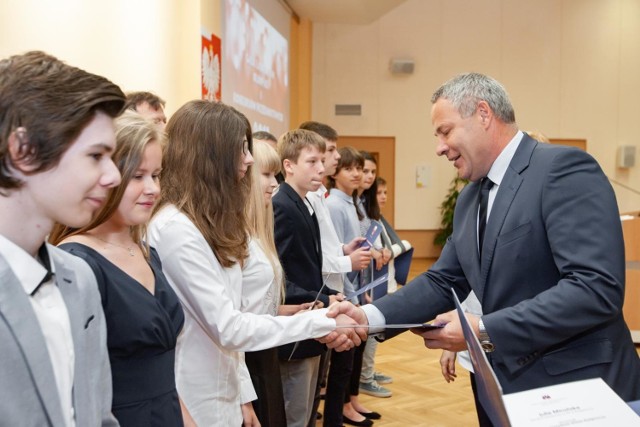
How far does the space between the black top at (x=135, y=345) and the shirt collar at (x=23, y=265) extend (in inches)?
16.8

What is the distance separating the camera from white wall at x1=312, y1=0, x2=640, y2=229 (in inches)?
470

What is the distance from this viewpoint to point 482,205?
218cm

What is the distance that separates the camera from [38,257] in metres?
1.18

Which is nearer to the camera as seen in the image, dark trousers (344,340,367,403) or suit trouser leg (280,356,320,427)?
suit trouser leg (280,356,320,427)

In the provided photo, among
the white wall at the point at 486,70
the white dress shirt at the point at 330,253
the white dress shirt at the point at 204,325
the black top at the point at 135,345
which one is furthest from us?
the white wall at the point at 486,70

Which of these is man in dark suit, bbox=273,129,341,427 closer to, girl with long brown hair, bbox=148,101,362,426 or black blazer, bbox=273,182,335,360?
black blazer, bbox=273,182,335,360

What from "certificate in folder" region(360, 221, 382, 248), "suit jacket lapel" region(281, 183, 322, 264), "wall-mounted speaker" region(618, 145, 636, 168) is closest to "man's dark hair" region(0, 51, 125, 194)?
"suit jacket lapel" region(281, 183, 322, 264)

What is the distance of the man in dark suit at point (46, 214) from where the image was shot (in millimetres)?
1065

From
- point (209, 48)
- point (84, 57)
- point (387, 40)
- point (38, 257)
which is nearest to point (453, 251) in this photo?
point (38, 257)

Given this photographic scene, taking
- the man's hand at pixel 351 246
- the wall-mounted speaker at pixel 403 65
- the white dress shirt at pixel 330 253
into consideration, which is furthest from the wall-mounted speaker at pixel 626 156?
the white dress shirt at pixel 330 253

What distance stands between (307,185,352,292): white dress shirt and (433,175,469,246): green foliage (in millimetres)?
8214

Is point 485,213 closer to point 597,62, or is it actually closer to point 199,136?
point 199,136

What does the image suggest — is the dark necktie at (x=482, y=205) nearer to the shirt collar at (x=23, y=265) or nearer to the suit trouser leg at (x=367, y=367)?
the shirt collar at (x=23, y=265)

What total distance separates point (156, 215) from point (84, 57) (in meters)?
2.41
